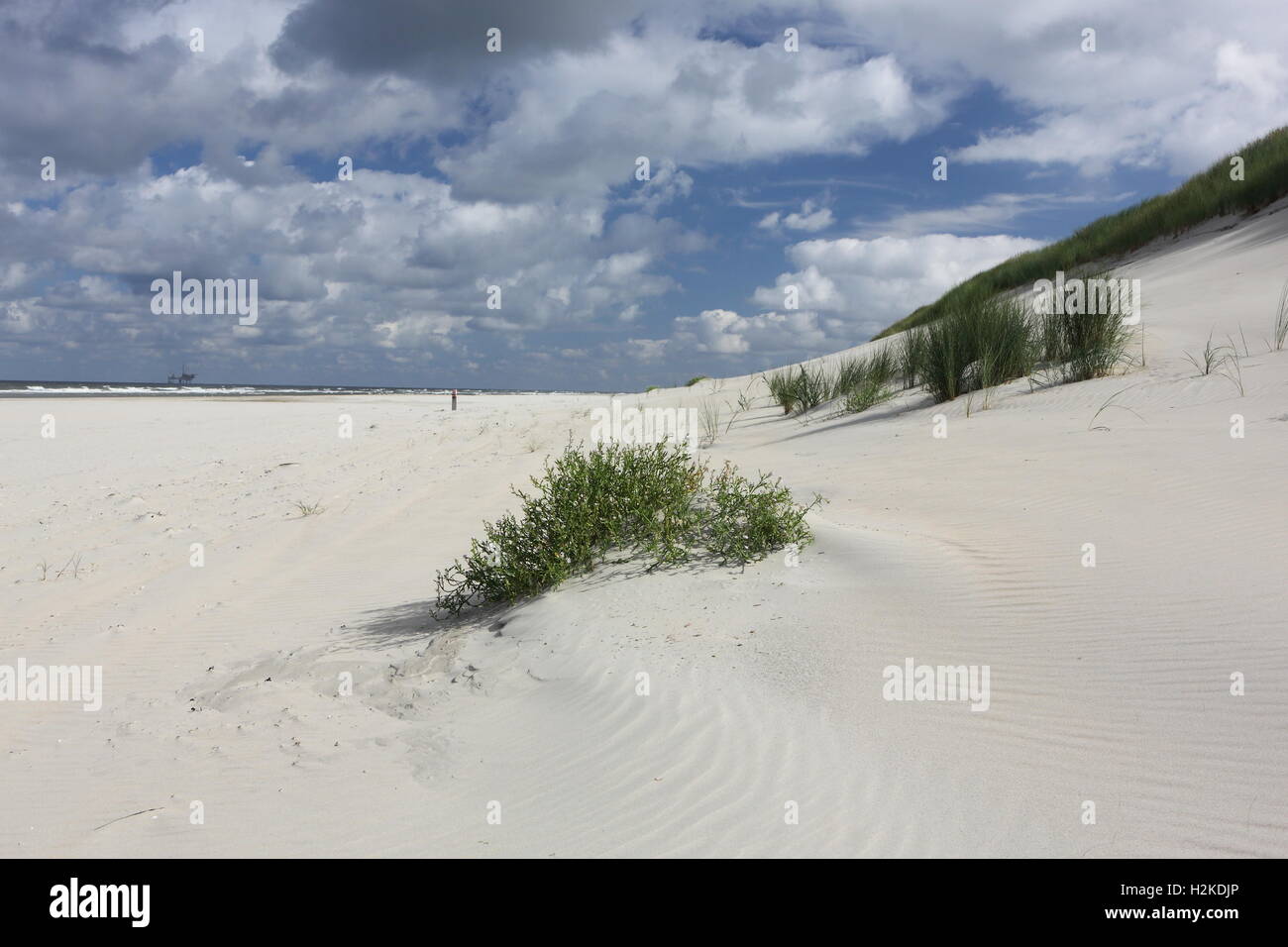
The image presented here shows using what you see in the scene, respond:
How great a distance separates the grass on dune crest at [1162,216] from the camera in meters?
18.3

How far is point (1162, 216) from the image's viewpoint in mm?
20328

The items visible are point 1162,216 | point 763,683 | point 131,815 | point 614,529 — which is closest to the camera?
point 131,815

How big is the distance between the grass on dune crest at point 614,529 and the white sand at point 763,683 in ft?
0.69

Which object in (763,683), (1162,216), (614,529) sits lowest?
(763,683)

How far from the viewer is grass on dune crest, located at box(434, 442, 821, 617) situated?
207 inches

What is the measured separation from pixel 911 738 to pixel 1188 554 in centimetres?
221

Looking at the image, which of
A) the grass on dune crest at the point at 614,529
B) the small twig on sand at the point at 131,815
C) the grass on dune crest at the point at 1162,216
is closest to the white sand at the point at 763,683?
the small twig on sand at the point at 131,815

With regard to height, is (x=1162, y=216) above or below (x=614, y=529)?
above

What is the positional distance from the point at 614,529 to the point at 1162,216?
2104cm

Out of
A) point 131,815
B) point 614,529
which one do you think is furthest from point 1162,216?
point 131,815

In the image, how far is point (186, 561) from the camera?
786 centimetres

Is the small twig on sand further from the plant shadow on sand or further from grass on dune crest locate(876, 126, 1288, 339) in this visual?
grass on dune crest locate(876, 126, 1288, 339)

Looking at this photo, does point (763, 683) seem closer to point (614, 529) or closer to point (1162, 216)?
point (614, 529)
